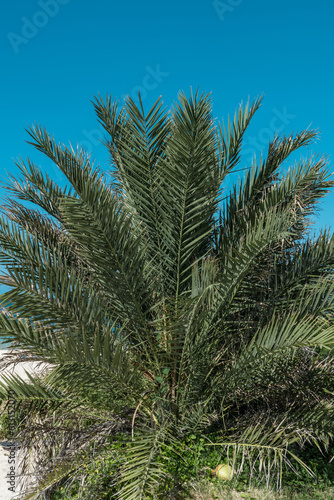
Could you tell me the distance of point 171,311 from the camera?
14.3ft

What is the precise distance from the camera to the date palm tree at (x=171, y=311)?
11.7ft

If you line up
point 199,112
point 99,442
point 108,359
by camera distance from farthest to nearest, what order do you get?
1. point 99,442
2. point 199,112
3. point 108,359

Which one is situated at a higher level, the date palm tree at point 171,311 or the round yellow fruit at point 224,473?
the date palm tree at point 171,311

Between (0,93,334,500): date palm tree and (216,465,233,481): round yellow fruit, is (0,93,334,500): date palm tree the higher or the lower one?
the higher one

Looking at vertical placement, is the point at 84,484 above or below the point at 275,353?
below

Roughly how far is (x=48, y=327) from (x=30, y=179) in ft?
7.67

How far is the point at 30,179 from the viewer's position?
18.2 ft

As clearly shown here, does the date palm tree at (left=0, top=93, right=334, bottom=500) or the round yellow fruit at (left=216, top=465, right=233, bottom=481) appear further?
the round yellow fruit at (left=216, top=465, right=233, bottom=481)

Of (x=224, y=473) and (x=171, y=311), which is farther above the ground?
(x=171, y=311)

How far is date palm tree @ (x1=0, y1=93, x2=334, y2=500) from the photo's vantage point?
358 cm

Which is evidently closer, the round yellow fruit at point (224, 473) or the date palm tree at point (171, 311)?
the date palm tree at point (171, 311)

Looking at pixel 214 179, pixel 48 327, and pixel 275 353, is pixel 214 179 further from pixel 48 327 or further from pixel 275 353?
pixel 48 327

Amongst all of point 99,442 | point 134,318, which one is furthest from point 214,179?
point 99,442

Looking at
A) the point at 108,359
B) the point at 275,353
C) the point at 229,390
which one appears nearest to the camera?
the point at 108,359
